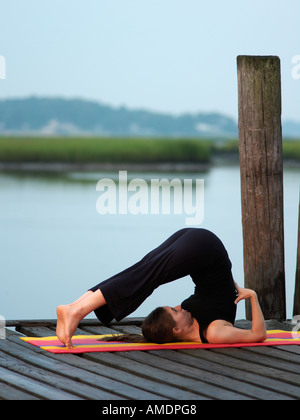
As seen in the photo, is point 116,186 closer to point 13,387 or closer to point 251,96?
point 251,96

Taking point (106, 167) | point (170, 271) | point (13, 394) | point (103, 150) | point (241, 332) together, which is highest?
point (103, 150)

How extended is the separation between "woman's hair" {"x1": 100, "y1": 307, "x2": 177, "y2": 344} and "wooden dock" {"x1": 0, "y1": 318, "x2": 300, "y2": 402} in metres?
0.11

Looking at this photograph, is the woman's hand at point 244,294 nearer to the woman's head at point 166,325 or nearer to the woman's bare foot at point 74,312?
the woman's head at point 166,325

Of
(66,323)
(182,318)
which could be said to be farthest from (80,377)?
(182,318)

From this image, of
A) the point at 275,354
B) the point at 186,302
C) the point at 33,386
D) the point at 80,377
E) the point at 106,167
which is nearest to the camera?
the point at 33,386

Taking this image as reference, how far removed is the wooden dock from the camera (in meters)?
3.44

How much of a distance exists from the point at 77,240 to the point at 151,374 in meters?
11.3

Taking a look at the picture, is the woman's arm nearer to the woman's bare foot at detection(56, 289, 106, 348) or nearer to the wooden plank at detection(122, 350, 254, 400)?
the wooden plank at detection(122, 350, 254, 400)

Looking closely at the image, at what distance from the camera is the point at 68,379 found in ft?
12.0

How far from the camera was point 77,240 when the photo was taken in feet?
49.2

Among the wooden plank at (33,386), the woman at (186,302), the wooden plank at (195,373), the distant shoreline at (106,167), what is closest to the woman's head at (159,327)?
the woman at (186,302)

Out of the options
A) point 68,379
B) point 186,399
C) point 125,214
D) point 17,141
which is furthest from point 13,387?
point 17,141

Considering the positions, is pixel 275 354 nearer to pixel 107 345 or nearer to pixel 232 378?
pixel 232 378

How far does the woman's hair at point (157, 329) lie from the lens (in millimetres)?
4215
